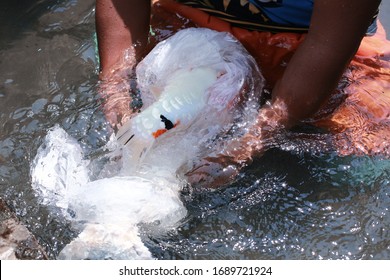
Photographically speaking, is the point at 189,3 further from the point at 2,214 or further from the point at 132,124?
the point at 2,214

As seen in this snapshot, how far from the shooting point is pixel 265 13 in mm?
1937

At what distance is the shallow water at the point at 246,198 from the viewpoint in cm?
175

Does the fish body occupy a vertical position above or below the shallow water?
above

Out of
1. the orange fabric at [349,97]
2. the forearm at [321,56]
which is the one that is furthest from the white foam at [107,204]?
the orange fabric at [349,97]

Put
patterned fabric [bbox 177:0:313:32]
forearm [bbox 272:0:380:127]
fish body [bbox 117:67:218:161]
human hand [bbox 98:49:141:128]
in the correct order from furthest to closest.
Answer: human hand [bbox 98:49:141:128] → patterned fabric [bbox 177:0:313:32] → fish body [bbox 117:67:218:161] → forearm [bbox 272:0:380:127]

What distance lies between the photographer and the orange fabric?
1.95m

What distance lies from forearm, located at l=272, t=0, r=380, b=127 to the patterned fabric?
26cm

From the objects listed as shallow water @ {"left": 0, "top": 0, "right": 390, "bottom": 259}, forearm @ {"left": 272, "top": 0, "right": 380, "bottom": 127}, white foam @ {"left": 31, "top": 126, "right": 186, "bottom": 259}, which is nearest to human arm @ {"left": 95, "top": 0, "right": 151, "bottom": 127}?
shallow water @ {"left": 0, "top": 0, "right": 390, "bottom": 259}

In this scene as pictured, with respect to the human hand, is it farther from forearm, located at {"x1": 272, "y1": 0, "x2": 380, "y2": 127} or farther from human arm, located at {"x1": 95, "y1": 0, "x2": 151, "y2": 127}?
forearm, located at {"x1": 272, "y1": 0, "x2": 380, "y2": 127}

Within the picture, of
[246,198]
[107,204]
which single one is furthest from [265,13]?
[107,204]

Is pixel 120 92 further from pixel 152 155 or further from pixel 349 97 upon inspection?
pixel 349 97

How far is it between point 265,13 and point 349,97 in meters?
0.41

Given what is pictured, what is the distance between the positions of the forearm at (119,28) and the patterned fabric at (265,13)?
0.22 meters
